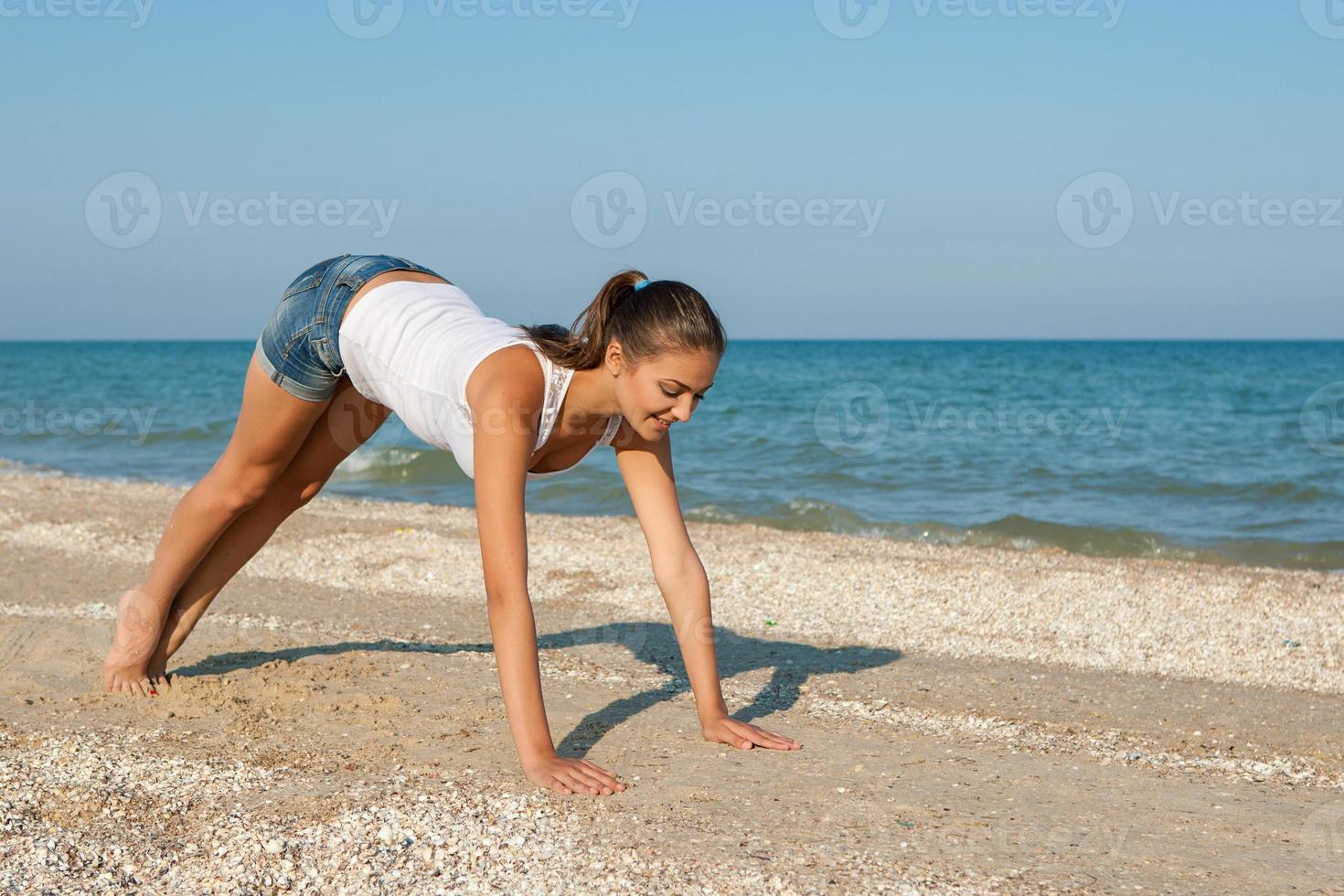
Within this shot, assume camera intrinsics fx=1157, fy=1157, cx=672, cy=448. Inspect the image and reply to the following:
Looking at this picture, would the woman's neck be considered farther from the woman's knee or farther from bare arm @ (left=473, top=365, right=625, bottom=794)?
the woman's knee

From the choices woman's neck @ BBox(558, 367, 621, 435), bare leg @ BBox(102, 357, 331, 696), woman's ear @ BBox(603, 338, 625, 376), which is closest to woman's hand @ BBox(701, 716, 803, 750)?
woman's neck @ BBox(558, 367, 621, 435)

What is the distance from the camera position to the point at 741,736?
3.92m

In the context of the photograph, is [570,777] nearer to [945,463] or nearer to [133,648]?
[133,648]

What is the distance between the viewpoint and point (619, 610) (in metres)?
7.09

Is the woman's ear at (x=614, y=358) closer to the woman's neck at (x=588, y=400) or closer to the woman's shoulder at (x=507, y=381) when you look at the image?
the woman's neck at (x=588, y=400)

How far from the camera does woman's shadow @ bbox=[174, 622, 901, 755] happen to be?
4.55 metres

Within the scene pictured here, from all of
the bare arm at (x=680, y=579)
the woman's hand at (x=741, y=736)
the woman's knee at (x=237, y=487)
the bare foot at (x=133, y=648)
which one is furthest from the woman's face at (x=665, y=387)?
the bare foot at (x=133, y=648)

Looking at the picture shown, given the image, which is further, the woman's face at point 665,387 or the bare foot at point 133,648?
the bare foot at point 133,648

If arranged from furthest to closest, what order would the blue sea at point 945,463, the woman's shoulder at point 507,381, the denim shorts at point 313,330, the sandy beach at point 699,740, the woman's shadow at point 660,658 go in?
1. the blue sea at point 945,463
2. the woman's shadow at point 660,658
3. the denim shorts at point 313,330
4. the woman's shoulder at point 507,381
5. the sandy beach at point 699,740

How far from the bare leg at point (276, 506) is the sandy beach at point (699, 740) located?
0.90ft

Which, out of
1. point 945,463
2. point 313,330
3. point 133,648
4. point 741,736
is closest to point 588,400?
point 313,330

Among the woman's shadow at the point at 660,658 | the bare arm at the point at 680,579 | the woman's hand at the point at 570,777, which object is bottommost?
the woman's shadow at the point at 660,658

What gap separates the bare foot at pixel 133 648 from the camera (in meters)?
4.43

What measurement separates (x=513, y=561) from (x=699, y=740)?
1089mm
